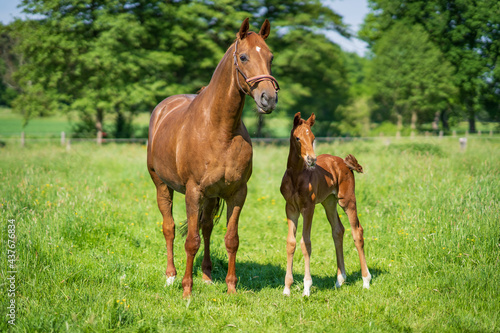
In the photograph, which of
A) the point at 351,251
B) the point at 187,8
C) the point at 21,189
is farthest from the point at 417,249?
the point at 187,8

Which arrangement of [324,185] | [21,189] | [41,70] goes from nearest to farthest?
[324,185] → [21,189] → [41,70]

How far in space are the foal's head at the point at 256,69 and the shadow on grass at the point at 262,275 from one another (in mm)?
2381

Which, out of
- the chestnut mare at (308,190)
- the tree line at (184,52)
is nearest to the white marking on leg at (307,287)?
the chestnut mare at (308,190)

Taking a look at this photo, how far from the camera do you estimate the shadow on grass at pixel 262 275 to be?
16.2ft

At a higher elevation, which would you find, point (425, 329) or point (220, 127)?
point (220, 127)

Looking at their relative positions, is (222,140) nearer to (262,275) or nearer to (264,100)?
(264,100)

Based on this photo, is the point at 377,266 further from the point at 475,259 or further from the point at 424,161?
the point at 424,161

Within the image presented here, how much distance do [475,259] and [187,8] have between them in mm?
21435

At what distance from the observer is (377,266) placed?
540 cm

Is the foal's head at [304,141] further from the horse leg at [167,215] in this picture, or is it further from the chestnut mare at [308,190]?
the horse leg at [167,215]

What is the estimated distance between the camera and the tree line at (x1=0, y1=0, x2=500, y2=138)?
20547 millimetres

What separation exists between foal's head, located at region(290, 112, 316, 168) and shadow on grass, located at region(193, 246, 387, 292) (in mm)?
1692

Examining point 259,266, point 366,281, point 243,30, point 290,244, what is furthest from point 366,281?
point 243,30

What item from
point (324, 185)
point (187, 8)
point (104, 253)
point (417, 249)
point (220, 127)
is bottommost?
point (104, 253)
